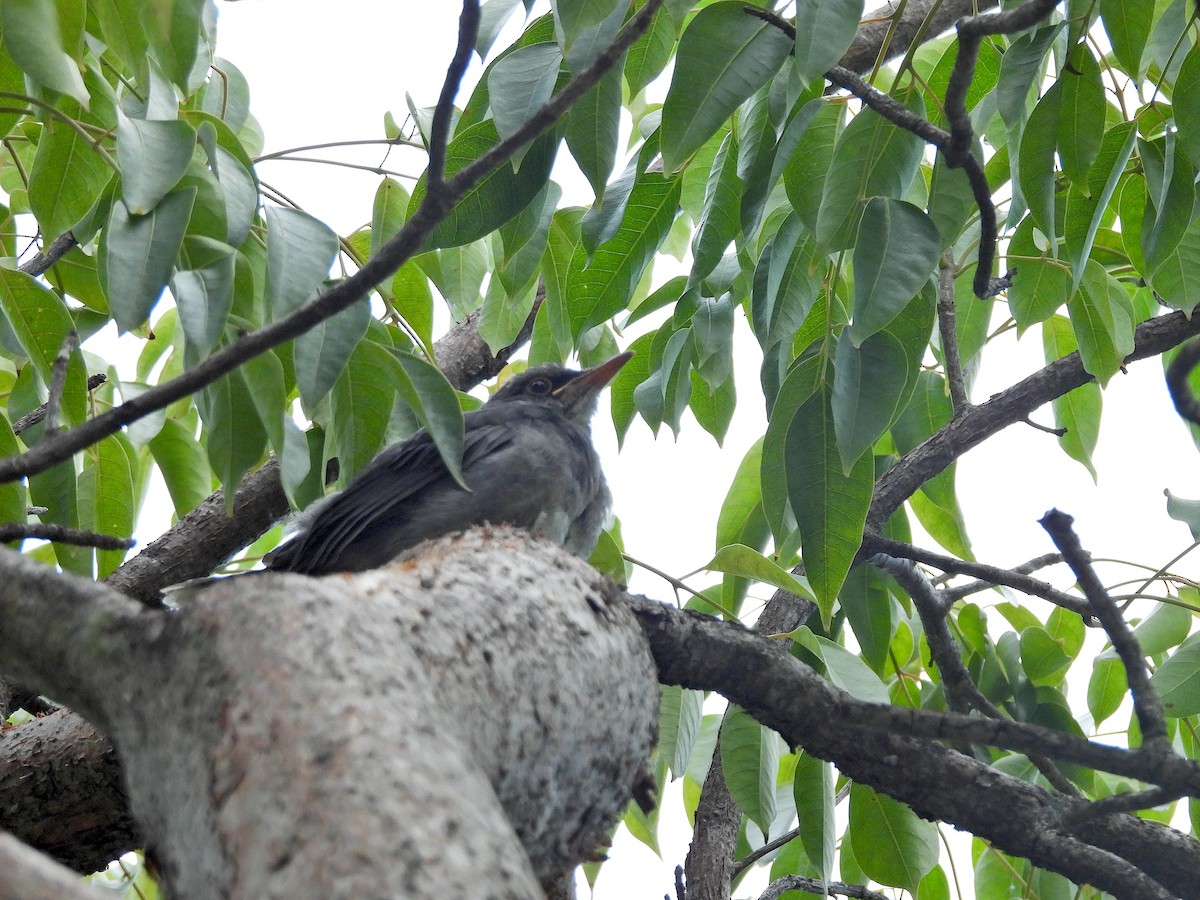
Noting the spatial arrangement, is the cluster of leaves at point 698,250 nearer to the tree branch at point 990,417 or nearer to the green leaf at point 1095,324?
the green leaf at point 1095,324

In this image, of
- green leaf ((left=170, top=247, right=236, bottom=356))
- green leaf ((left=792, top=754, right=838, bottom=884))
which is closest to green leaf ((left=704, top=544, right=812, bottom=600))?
green leaf ((left=792, top=754, right=838, bottom=884))

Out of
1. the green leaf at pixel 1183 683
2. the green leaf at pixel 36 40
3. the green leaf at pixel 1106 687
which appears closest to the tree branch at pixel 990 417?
the green leaf at pixel 1106 687

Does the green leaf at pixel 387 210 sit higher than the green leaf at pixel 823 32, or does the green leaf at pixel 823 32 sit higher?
the green leaf at pixel 387 210

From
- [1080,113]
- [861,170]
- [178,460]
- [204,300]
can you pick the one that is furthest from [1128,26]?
[178,460]

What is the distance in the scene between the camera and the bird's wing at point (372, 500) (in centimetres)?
347

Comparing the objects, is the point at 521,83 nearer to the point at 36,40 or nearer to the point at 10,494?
the point at 36,40

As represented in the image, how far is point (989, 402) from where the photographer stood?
3.39 m

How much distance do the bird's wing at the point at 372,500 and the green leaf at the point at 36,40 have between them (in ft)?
5.71

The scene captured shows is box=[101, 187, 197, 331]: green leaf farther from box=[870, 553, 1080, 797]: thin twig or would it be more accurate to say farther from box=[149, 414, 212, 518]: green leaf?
box=[870, 553, 1080, 797]: thin twig

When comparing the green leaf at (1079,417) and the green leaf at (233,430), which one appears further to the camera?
the green leaf at (1079,417)

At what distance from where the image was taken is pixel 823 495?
2.44 meters

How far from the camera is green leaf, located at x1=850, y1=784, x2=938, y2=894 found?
2934 millimetres

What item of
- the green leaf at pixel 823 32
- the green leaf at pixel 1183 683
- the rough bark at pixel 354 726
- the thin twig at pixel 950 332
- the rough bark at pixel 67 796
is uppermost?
the thin twig at pixel 950 332

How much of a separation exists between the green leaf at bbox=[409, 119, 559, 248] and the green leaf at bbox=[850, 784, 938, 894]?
177 centimetres
